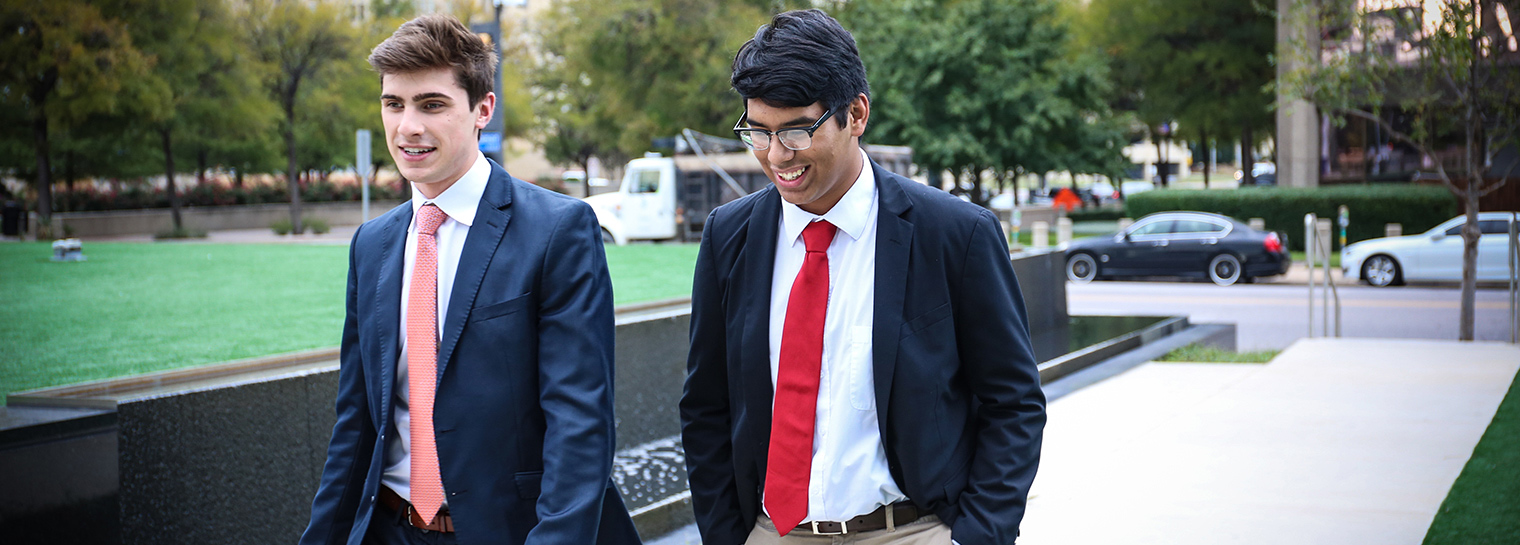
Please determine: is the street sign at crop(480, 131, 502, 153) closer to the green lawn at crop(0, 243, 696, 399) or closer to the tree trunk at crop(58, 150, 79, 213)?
the green lawn at crop(0, 243, 696, 399)

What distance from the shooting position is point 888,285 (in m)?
2.26

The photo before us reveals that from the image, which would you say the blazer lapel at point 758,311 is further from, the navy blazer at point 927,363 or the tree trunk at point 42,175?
the tree trunk at point 42,175

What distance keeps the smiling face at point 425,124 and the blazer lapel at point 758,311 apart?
25.2 inches

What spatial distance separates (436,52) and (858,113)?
86 cm

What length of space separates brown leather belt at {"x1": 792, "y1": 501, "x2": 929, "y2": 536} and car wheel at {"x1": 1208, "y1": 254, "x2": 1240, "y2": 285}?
67.5 ft

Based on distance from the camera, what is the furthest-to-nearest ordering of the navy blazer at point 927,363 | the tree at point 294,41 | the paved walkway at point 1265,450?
the tree at point 294,41 < the paved walkway at point 1265,450 < the navy blazer at point 927,363

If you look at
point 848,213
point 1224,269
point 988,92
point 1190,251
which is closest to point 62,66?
point 988,92

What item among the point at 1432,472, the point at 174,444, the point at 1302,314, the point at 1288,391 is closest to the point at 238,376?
the point at 174,444

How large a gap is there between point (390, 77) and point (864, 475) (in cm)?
124

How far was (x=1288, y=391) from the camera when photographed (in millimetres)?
8570

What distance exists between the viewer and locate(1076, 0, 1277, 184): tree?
35094 mm

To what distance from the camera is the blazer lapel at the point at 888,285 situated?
7.27 ft

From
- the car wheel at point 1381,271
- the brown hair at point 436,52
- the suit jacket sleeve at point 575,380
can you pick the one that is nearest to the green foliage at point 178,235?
the car wheel at point 1381,271

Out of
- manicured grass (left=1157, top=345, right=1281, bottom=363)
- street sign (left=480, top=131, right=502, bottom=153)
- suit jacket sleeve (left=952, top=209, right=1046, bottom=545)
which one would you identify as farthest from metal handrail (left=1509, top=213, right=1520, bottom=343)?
suit jacket sleeve (left=952, top=209, right=1046, bottom=545)
